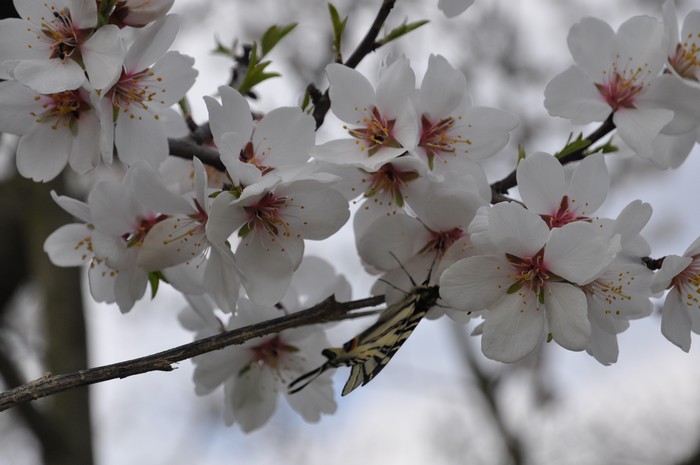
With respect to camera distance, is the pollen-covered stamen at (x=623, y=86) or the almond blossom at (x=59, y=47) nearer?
the almond blossom at (x=59, y=47)

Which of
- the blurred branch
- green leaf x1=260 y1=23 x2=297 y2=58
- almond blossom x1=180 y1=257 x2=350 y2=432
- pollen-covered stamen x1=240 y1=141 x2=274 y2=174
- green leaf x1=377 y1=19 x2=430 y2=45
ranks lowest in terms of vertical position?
the blurred branch

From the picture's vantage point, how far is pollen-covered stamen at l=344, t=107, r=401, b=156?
1.31m

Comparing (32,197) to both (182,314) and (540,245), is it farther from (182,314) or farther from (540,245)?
(540,245)

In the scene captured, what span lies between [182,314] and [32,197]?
2.72 metres

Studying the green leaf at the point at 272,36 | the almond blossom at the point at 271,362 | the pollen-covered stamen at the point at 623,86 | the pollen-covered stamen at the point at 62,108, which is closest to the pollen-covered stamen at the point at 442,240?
the almond blossom at the point at 271,362

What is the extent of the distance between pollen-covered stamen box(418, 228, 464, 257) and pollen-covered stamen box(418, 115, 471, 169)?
0.12 m

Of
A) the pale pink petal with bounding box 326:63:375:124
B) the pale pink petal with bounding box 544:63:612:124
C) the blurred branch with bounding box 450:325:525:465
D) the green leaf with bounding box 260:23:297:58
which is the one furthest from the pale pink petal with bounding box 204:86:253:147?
the blurred branch with bounding box 450:325:525:465

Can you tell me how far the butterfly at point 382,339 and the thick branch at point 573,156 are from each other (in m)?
0.24

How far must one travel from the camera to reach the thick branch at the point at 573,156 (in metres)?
1.41

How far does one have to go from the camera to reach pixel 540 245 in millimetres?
1207

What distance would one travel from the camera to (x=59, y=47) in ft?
4.25

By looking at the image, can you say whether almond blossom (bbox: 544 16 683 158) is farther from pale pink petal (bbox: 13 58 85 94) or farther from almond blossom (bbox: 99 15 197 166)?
pale pink petal (bbox: 13 58 85 94)

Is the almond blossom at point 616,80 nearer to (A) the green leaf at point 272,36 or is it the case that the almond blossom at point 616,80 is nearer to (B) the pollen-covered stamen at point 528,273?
(B) the pollen-covered stamen at point 528,273

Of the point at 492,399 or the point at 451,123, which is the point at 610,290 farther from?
the point at 492,399
